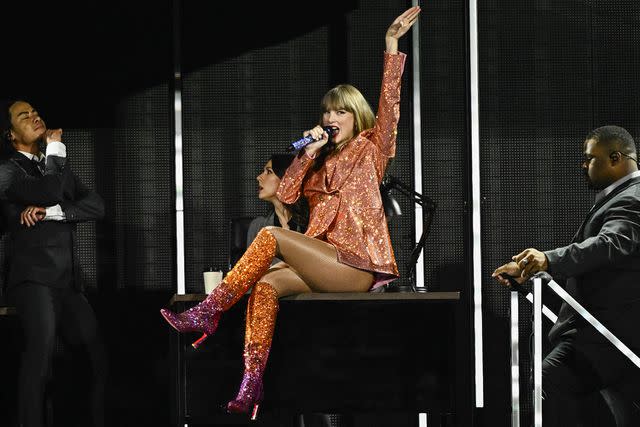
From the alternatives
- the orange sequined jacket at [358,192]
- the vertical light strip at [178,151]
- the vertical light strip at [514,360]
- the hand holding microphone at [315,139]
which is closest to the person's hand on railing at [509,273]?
the vertical light strip at [514,360]

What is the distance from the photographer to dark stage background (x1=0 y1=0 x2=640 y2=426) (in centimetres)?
564

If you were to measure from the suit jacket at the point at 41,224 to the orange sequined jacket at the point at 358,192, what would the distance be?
100 centimetres

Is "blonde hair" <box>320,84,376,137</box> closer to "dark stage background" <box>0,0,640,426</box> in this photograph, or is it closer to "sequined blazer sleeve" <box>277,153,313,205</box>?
"sequined blazer sleeve" <box>277,153,313,205</box>

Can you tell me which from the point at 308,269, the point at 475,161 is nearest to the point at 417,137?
the point at 475,161

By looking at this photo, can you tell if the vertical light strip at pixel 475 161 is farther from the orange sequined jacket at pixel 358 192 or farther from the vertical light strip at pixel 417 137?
the orange sequined jacket at pixel 358 192

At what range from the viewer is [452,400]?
4.07m

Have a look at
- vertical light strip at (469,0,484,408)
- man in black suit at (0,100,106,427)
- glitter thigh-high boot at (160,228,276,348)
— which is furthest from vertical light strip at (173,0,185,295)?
glitter thigh-high boot at (160,228,276,348)

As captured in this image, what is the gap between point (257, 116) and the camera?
5668mm

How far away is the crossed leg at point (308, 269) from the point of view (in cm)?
414

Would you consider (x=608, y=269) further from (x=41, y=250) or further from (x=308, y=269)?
(x=41, y=250)

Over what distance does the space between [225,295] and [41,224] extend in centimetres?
121

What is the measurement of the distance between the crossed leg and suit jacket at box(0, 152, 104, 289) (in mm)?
1096

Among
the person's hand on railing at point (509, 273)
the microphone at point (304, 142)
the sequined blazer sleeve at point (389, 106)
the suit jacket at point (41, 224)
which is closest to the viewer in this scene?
the person's hand on railing at point (509, 273)

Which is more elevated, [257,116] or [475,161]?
[257,116]
